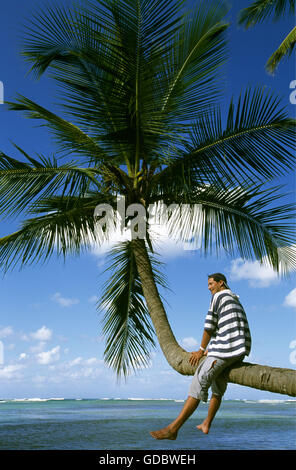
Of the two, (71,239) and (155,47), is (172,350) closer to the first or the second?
(71,239)

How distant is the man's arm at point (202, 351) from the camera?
5.21 meters

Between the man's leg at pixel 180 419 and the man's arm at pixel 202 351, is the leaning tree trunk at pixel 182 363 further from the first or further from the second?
the man's leg at pixel 180 419

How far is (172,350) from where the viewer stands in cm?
616

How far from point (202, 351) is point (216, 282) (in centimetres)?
77

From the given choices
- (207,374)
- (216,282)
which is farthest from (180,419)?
(216,282)

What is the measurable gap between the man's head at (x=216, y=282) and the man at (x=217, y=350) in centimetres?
5

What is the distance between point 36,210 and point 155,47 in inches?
117

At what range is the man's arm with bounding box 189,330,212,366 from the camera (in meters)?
5.21

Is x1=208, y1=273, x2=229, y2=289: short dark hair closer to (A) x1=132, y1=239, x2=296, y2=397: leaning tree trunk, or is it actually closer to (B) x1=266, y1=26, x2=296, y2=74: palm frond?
(A) x1=132, y1=239, x2=296, y2=397: leaning tree trunk

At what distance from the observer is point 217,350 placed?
5.03m

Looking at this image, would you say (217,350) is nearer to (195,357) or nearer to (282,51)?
(195,357)
